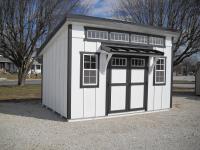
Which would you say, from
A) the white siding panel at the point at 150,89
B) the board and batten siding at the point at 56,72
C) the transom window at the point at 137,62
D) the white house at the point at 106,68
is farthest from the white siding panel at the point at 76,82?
the white siding panel at the point at 150,89

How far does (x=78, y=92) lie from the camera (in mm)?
8055

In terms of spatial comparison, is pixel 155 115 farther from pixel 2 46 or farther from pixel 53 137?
pixel 2 46

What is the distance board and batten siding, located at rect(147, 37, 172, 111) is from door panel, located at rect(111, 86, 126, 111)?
4.67ft

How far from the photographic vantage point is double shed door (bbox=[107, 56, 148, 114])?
8.76 meters

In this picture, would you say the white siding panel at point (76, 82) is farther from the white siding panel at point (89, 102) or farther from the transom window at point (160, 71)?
the transom window at point (160, 71)

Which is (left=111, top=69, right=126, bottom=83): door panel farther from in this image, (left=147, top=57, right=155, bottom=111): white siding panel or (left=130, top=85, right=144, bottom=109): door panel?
(left=147, top=57, right=155, bottom=111): white siding panel

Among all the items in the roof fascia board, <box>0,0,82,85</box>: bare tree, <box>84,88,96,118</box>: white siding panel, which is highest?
<box>0,0,82,85</box>: bare tree

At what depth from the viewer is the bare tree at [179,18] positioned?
754 inches

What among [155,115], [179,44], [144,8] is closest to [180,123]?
[155,115]

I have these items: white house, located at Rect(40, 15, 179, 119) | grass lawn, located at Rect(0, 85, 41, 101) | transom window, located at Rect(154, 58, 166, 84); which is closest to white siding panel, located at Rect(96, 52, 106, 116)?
white house, located at Rect(40, 15, 179, 119)

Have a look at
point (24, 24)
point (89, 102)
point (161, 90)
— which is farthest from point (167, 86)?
point (24, 24)

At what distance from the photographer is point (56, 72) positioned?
9398 mm

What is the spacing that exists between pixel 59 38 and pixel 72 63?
5.32ft

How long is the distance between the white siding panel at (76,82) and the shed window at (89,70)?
198 millimetres
